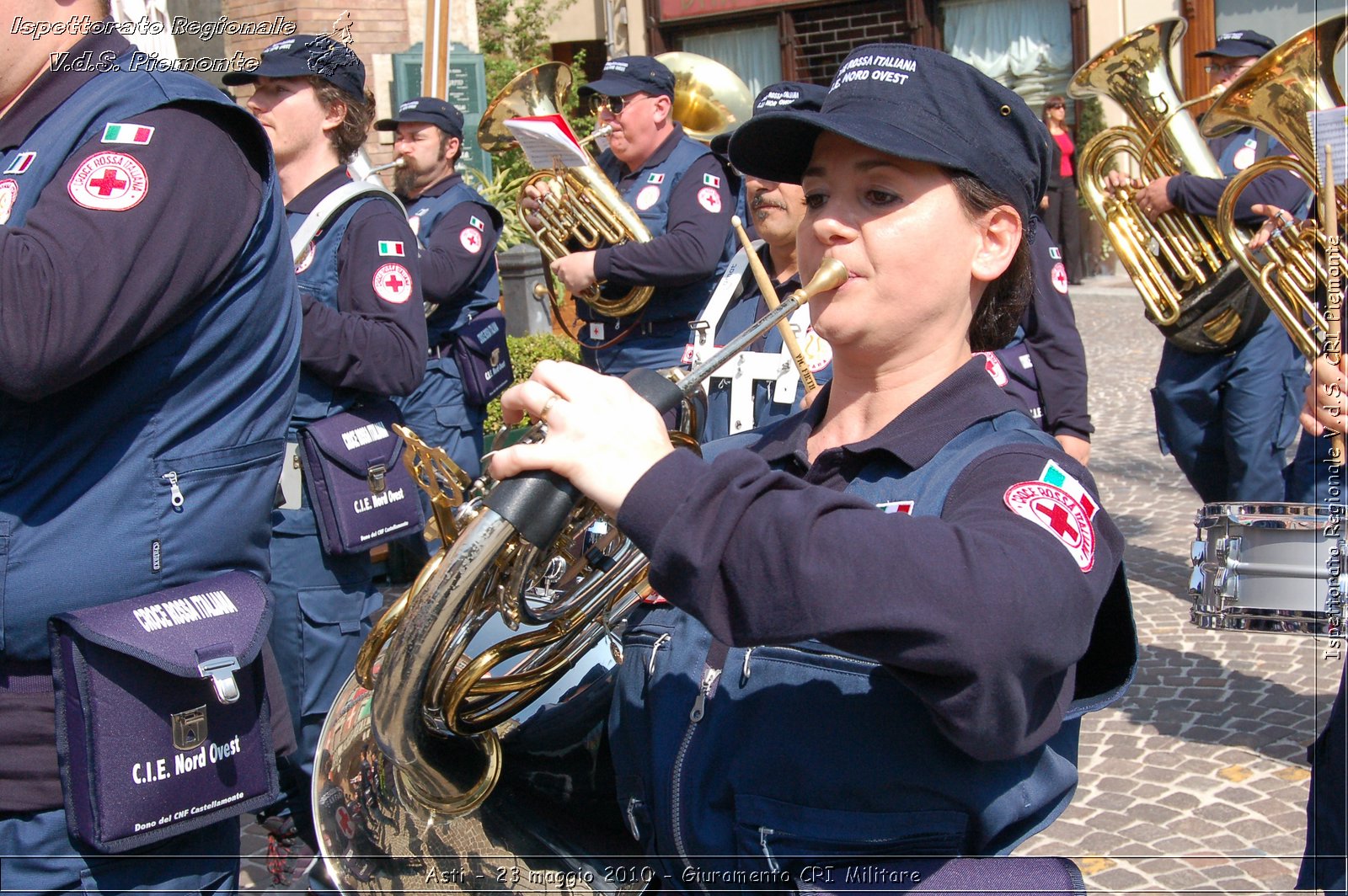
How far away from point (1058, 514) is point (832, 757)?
354 mm

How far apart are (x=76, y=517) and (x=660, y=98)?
395 centimetres

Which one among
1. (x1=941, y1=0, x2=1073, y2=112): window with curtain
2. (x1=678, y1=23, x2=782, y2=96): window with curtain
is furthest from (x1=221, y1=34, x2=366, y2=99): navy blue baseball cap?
(x1=678, y1=23, x2=782, y2=96): window with curtain

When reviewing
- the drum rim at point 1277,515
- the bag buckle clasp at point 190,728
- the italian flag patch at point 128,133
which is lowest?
the drum rim at point 1277,515

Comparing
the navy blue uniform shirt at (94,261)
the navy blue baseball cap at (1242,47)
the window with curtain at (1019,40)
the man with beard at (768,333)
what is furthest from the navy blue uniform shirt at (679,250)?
the window with curtain at (1019,40)

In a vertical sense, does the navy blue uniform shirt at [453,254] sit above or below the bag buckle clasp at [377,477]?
above

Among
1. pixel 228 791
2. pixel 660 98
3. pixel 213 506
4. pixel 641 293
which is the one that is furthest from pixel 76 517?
pixel 660 98

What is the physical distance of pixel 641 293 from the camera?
4.97 metres

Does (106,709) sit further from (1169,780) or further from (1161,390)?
(1161,390)

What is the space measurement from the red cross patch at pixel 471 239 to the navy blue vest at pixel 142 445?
3.09m

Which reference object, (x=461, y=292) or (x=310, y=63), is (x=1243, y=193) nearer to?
(x=461, y=292)

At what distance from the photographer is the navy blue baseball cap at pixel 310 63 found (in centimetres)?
340

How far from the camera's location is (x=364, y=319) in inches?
127

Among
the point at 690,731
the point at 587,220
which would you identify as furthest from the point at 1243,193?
the point at 690,731

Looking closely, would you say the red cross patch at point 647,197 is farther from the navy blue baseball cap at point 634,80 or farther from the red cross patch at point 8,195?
the red cross patch at point 8,195
